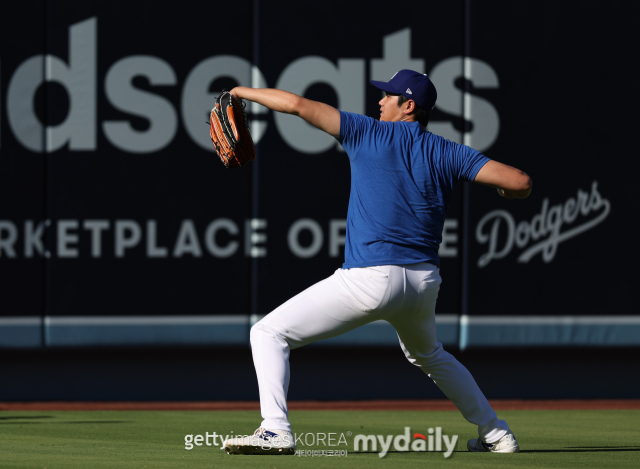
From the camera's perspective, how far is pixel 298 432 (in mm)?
5492

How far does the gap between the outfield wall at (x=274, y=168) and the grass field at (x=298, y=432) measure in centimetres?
97

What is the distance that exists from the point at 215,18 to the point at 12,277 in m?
2.74

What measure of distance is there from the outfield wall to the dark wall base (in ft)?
0.80

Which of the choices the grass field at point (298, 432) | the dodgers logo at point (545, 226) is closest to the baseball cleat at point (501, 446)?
the grass field at point (298, 432)

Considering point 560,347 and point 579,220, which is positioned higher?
point 579,220

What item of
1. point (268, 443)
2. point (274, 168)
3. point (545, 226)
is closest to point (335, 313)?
point (268, 443)

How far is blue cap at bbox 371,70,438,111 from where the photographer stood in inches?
161

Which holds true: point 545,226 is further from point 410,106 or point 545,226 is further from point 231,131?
point 231,131

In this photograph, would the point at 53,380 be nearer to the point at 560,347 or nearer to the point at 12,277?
the point at 12,277

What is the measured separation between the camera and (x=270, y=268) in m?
7.51

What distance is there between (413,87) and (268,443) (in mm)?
1719

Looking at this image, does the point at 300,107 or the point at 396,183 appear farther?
the point at 396,183

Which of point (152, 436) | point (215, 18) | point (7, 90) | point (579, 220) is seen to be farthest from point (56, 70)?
point (579, 220)

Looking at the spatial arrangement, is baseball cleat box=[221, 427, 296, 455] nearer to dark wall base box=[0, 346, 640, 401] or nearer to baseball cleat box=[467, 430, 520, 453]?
baseball cleat box=[467, 430, 520, 453]
